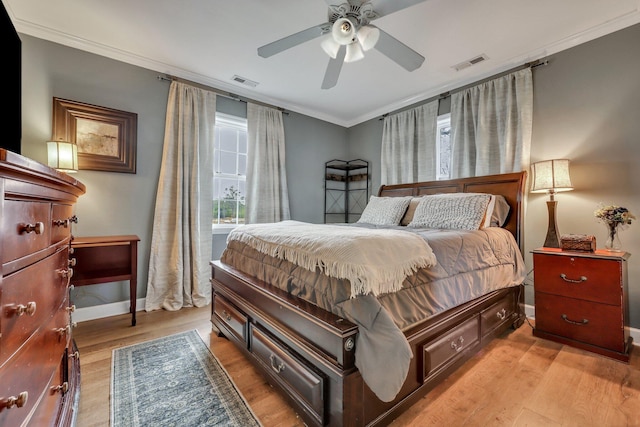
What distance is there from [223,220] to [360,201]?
2241 mm

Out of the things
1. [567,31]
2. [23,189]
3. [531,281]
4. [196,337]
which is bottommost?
[196,337]

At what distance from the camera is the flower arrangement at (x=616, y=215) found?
2.01 meters

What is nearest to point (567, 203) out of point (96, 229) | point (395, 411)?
point (395, 411)

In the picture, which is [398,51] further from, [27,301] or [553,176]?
[27,301]

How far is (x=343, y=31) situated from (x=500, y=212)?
2.14m

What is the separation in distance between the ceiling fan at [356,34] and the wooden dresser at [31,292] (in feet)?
5.45

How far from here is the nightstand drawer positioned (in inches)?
74.9

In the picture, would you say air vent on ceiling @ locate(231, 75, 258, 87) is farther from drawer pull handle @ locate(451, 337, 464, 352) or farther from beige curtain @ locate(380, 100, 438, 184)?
drawer pull handle @ locate(451, 337, 464, 352)

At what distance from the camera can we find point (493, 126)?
2924 millimetres

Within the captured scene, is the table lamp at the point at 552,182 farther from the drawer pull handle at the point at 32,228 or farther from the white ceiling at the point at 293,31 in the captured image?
the drawer pull handle at the point at 32,228

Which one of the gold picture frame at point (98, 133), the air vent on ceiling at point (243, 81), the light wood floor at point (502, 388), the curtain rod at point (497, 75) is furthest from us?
the air vent on ceiling at point (243, 81)

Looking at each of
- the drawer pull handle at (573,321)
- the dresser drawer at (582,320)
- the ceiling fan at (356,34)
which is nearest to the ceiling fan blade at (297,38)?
the ceiling fan at (356,34)

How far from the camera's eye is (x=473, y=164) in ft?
10.2

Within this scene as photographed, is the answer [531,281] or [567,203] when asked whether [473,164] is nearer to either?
[567,203]
